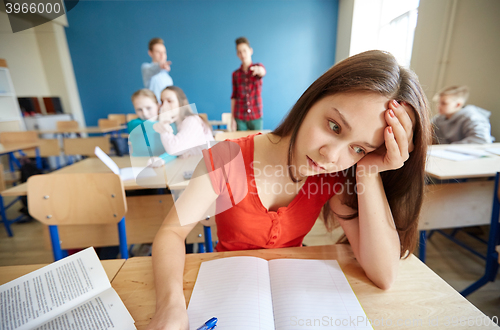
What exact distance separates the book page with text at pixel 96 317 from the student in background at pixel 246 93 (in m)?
1.98

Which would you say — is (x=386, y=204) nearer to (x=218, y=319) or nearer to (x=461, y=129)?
(x=218, y=319)

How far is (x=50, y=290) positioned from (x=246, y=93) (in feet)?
6.96

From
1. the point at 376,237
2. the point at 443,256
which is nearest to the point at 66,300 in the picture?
the point at 376,237

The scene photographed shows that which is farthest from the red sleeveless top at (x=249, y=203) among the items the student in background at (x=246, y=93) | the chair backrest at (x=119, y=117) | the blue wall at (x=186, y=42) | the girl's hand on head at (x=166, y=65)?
the chair backrest at (x=119, y=117)

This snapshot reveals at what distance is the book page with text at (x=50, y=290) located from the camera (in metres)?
0.36

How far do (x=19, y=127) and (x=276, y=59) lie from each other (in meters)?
4.37

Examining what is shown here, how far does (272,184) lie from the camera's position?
2.17 ft

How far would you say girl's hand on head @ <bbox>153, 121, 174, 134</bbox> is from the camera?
0.60 metres

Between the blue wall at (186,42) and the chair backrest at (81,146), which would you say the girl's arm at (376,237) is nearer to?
the chair backrest at (81,146)

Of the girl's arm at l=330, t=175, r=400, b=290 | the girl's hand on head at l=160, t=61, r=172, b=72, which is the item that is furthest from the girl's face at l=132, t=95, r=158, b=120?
the girl's arm at l=330, t=175, r=400, b=290

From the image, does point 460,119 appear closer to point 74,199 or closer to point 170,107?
point 170,107

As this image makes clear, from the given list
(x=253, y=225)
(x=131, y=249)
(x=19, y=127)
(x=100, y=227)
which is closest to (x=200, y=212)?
(x=253, y=225)

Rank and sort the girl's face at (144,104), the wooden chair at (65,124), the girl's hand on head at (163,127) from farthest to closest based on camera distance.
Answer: the wooden chair at (65,124) → the girl's face at (144,104) → the girl's hand on head at (163,127)

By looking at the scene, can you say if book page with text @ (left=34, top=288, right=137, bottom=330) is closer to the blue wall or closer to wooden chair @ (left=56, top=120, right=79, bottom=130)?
the blue wall
